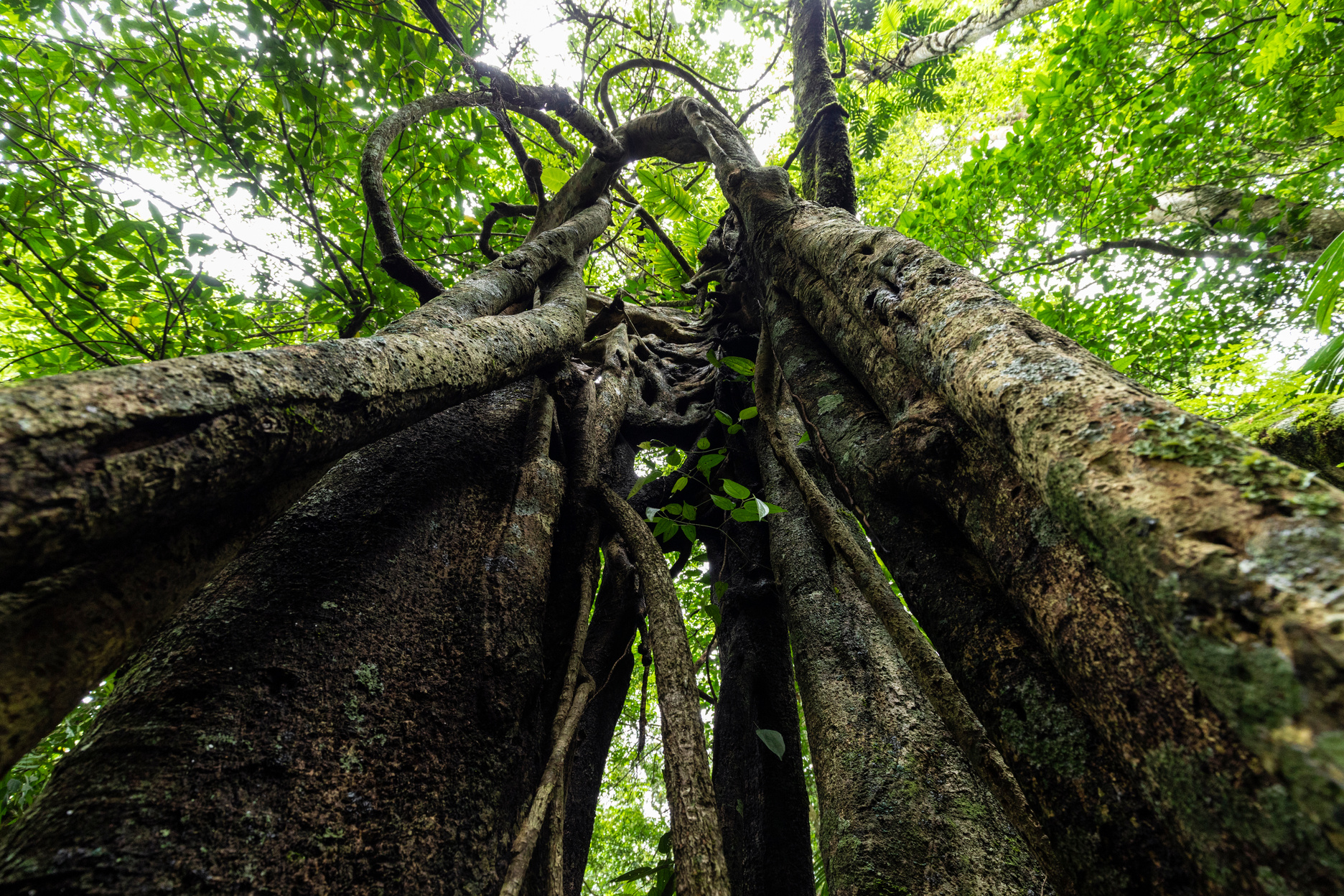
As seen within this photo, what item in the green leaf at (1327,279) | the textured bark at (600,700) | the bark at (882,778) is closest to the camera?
the bark at (882,778)

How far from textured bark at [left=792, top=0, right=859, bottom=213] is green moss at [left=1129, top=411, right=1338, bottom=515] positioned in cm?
268

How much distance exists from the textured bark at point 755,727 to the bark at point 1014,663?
69 centimetres

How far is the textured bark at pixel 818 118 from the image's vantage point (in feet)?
10.3

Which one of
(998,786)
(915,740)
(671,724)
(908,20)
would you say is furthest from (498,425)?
(908,20)

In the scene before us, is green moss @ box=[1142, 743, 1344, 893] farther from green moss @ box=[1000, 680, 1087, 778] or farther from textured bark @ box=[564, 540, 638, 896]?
textured bark @ box=[564, 540, 638, 896]

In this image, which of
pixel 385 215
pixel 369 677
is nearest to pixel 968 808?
pixel 369 677

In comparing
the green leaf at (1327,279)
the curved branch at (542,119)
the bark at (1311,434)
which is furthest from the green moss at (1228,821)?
the curved branch at (542,119)

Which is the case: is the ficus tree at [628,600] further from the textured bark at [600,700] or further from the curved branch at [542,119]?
the curved branch at [542,119]

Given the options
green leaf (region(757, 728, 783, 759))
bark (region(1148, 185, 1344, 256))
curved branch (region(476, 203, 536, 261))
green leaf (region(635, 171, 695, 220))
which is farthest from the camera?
bark (region(1148, 185, 1344, 256))

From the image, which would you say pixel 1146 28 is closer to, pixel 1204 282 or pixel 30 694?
pixel 1204 282

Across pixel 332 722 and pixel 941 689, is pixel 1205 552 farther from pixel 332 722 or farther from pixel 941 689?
pixel 332 722

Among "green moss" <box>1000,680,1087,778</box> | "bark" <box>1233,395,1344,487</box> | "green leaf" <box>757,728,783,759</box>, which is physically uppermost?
"bark" <box>1233,395,1344,487</box>

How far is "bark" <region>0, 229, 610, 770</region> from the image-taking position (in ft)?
2.24

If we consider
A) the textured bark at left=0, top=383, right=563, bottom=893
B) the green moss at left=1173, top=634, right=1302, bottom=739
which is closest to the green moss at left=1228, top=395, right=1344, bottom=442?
the green moss at left=1173, top=634, right=1302, bottom=739
